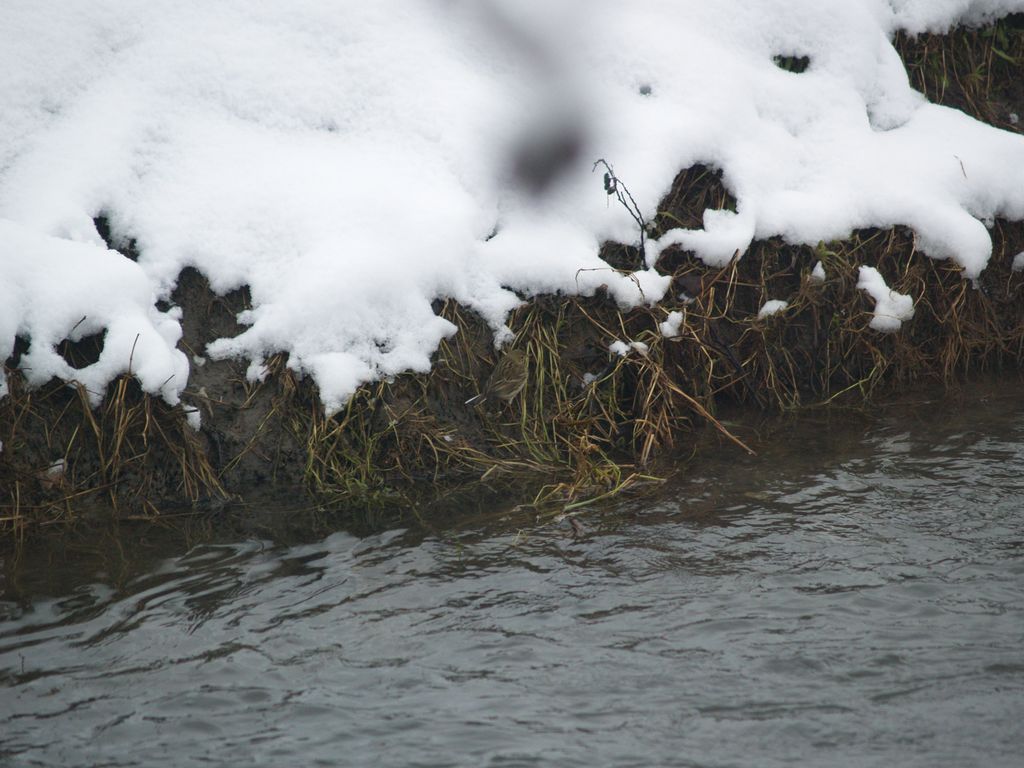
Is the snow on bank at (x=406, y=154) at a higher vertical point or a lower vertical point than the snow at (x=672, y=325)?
higher

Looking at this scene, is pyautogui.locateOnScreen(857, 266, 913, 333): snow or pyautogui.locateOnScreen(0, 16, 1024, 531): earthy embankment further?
pyautogui.locateOnScreen(857, 266, 913, 333): snow

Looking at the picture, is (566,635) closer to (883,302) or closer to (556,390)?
(556,390)

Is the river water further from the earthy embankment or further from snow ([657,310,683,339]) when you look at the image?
snow ([657,310,683,339])

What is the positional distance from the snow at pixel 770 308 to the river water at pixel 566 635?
1.06 m

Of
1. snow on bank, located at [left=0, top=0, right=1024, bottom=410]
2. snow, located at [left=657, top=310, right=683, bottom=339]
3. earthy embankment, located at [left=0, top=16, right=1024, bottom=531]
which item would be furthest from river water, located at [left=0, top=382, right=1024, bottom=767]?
snow on bank, located at [left=0, top=0, right=1024, bottom=410]

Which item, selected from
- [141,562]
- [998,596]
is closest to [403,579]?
[141,562]

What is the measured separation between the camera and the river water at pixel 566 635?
9.10 ft

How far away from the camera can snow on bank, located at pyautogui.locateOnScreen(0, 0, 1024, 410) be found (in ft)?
14.9

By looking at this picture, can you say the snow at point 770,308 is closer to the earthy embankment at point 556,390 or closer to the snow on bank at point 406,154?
the earthy embankment at point 556,390

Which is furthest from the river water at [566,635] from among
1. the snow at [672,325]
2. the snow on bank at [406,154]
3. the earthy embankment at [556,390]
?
the snow on bank at [406,154]

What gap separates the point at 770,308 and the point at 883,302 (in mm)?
657

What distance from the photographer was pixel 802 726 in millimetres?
2771

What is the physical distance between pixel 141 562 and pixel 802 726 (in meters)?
2.58

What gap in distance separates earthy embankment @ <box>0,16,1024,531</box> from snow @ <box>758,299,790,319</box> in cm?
6
